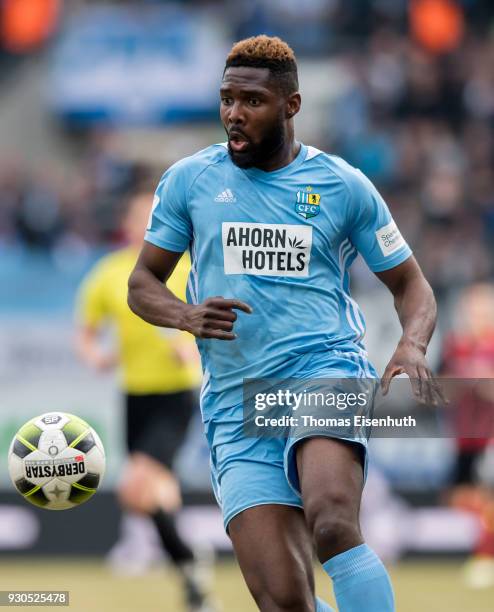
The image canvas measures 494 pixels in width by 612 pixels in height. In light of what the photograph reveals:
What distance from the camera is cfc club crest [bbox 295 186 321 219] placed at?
5.35m

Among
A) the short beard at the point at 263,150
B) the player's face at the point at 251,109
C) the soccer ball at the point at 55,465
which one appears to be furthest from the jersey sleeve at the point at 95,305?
the player's face at the point at 251,109

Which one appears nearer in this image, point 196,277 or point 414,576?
point 196,277

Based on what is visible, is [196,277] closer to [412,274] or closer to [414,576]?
[412,274]

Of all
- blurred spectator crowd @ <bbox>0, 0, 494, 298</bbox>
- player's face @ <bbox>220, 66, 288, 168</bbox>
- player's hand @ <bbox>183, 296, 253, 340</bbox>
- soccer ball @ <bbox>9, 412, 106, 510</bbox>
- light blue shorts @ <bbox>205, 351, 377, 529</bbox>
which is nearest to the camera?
player's hand @ <bbox>183, 296, 253, 340</bbox>

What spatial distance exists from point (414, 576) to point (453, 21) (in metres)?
10.4

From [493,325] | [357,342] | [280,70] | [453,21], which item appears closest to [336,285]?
[357,342]

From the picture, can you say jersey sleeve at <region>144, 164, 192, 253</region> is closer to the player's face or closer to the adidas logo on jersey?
the adidas logo on jersey

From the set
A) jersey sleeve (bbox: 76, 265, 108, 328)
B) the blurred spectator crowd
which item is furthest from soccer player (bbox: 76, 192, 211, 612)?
the blurred spectator crowd

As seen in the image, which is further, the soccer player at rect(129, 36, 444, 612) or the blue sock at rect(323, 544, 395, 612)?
the soccer player at rect(129, 36, 444, 612)

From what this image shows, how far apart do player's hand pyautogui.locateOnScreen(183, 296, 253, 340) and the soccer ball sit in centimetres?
108

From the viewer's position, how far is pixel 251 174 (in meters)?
5.43

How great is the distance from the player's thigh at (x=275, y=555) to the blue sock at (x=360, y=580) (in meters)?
0.22

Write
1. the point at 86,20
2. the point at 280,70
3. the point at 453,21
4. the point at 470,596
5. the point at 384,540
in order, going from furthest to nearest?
1. the point at 86,20
2. the point at 453,21
3. the point at 384,540
4. the point at 470,596
5. the point at 280,70

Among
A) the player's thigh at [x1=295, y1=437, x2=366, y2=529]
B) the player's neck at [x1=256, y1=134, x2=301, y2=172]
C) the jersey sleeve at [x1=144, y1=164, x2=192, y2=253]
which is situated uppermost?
the player's neck at [x1=256, y1=134, x2=301, y2=172]
